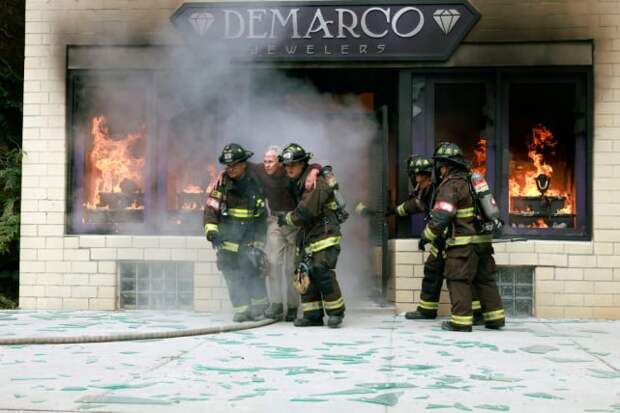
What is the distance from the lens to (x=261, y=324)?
7910mm

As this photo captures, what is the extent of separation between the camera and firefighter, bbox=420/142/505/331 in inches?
299

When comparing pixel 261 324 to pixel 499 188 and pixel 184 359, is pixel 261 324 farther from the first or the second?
pixel 499 188

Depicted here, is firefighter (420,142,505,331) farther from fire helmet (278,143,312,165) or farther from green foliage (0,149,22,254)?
green foliage (0,149,22,254)

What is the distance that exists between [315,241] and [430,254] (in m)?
1.35

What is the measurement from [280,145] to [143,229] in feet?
6.41

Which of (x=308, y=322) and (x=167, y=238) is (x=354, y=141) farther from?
(x=308, y=322)

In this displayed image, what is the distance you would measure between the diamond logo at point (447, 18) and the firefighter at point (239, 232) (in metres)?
2.75

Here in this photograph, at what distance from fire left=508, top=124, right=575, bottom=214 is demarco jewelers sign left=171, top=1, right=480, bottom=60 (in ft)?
4.74

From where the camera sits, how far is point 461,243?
7.65 metres

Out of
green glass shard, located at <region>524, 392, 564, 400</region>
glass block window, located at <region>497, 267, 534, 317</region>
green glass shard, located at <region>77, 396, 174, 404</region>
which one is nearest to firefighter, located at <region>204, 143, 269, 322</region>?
glass block window, located at <region>497, 267, 534, 317</region>

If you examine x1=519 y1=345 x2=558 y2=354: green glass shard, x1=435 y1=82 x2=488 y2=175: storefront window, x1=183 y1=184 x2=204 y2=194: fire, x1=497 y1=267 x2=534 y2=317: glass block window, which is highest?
x1=435 y1=82 x2=488 y2=175: storefront window

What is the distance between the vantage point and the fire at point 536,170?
9.06m

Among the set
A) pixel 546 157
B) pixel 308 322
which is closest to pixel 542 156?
pixel 546 157

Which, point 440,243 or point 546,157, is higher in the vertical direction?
point 546,157
